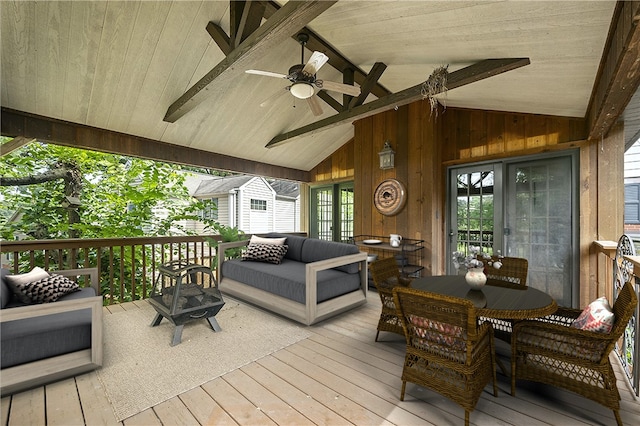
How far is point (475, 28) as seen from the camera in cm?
209

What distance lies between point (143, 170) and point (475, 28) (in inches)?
224

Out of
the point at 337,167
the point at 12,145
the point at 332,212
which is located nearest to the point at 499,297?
the point at 332,212

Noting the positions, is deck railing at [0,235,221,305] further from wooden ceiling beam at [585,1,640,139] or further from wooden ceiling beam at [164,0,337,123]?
wooden ceiling beam at [585,1,640,139]

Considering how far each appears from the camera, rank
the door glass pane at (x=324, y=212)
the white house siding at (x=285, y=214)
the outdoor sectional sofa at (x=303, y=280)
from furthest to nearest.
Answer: the white house siding at (x=285, y=214)
the door glass pane at (x=324, y=212)
the outdoor sectional sofa at (x=303, y=280)

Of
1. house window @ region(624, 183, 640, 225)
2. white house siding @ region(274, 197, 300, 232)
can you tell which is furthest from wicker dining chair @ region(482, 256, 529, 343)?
white house siding @ region(274, 197, 300, 232)

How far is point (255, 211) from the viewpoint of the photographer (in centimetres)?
936

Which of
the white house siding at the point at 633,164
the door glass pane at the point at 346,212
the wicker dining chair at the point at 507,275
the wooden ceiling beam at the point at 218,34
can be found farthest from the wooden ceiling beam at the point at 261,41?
the white house siding at the point at 633,164

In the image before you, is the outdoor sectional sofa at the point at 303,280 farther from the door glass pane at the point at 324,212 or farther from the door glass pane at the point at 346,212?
the door glass pane at the point at 324,212

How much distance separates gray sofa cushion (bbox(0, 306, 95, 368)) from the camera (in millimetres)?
1868

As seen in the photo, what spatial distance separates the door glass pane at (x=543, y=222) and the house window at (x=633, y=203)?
11.9ft

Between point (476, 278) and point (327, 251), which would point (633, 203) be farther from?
point (327, 251)

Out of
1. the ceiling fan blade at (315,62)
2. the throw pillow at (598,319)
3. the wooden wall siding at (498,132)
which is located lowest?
the throw pillow at (598,319)

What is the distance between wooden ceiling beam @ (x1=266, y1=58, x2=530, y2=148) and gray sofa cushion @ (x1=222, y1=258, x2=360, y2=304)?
2278 millimetres

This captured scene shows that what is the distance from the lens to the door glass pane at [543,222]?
361 cm
